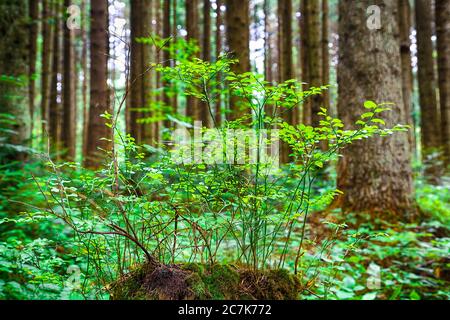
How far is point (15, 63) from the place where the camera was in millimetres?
6340

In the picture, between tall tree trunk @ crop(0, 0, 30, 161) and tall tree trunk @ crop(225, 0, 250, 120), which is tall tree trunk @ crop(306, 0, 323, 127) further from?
tall tree trunk @ crop(0, 0, 30, 161)

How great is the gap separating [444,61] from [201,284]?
9745 millimetres

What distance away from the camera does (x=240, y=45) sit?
6.28m

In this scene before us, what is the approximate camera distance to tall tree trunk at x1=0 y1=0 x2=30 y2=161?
605 cm

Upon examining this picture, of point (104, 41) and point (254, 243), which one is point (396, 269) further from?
point (104, 41)

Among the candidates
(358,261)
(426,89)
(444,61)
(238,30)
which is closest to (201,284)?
(358,261)

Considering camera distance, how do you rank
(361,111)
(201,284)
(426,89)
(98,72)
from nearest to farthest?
1. (201,284)
2. (361,111)
3. (98,72)
4. (426,89)

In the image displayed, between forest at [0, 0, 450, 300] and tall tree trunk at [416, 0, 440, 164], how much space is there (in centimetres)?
5

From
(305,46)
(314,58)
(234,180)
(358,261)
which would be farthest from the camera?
(305,46)

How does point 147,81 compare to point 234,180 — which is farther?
point 147,81

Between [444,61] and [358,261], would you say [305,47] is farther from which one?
[358,261]

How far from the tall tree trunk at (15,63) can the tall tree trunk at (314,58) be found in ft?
19.8

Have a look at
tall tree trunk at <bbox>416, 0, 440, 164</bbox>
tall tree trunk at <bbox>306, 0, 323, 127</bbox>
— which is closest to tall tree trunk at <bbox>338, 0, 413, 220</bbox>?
tall tree trunk at <bbox>306, 0, 323, 127</bbox>

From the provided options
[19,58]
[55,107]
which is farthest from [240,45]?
[55,107]
